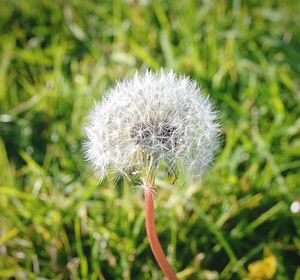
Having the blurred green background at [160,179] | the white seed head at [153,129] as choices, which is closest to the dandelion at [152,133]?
the white seed head at [153,129]

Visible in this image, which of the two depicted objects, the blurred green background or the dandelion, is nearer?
the dandelion

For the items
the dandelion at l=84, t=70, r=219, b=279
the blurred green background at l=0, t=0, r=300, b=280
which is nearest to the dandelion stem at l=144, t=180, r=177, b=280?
the dandelion at l=84, t=70, r=219, b=279

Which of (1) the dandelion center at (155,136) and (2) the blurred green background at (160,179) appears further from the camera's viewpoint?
(2) the blurred green background at (160,179)

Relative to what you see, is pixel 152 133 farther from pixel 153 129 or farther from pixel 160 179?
pixel 160 179

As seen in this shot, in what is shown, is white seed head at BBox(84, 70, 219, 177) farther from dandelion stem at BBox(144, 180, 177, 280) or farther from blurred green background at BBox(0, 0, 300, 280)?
blurred green background at BBox(0, 0, 300, 280)

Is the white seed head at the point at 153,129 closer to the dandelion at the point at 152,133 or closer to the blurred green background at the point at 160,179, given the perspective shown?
the dandelion at the point at 152,133

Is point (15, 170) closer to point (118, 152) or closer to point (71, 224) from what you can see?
point (71, 224)

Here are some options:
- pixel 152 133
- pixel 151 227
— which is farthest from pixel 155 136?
pixel 151 227

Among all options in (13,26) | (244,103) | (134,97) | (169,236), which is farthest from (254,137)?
(13,26)
